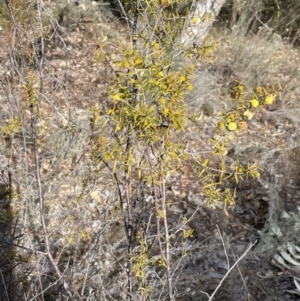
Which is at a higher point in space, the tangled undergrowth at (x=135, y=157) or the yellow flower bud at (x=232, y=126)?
the yellow flower bud at (x=232, y=126)

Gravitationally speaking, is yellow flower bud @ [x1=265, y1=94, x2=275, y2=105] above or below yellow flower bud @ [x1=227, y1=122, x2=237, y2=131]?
above

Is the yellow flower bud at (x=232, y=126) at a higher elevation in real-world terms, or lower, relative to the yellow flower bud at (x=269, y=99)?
lower

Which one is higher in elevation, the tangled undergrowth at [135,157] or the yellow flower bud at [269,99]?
the yellow flower bud at [269,99]

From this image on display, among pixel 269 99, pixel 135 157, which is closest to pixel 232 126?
pixel 269 99

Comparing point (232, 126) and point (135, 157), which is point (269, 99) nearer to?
point (232, 126)

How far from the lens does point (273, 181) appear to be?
325 cm

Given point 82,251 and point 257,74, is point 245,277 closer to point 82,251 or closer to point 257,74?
point 82,251

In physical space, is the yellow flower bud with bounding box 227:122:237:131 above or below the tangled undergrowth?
above

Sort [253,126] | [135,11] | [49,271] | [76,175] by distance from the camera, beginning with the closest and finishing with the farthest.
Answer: [135,11] → [49,271] → [76,175] → [253,126]

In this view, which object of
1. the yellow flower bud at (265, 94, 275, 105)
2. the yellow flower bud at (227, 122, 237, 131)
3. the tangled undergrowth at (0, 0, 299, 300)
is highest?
the yellow flower bud at (265, 94, 275, 105)

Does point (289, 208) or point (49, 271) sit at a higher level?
point (289, 208)

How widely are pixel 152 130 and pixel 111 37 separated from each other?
3.39 meters

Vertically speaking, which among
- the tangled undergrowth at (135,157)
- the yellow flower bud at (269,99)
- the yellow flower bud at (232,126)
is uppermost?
the yellow flower bud at (269,99)

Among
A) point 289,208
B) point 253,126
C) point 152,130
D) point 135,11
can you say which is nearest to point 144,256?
point 152,130
